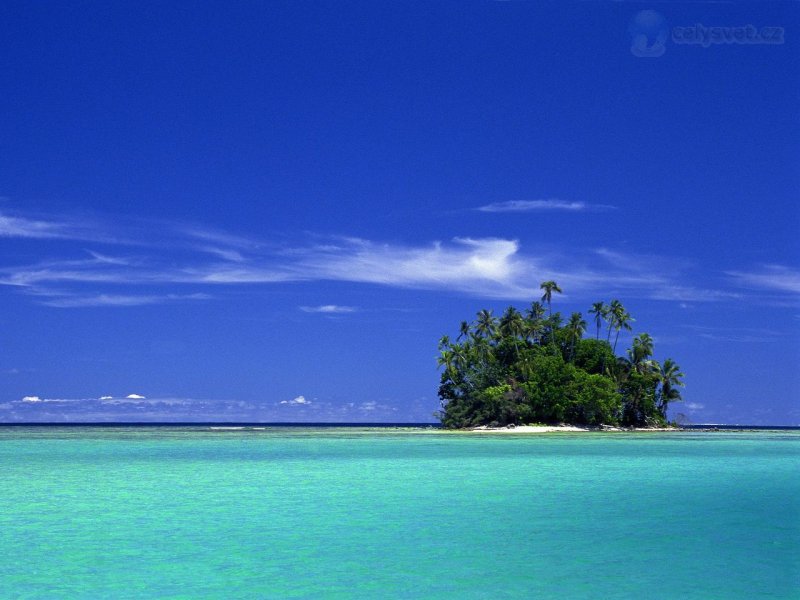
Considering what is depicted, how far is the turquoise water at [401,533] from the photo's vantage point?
1241cm

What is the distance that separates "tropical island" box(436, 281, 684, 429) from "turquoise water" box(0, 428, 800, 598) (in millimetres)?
48728

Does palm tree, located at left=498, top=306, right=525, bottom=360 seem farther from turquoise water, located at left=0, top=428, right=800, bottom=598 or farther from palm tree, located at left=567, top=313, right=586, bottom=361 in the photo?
turquoise water, located at left=0, top=428, right=800, bottom=598

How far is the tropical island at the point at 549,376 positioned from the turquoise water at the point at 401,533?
4873cm

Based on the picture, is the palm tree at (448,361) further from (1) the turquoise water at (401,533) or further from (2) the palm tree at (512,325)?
(1) the turquoise water at (401,533)

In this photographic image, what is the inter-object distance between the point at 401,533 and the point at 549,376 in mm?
64271

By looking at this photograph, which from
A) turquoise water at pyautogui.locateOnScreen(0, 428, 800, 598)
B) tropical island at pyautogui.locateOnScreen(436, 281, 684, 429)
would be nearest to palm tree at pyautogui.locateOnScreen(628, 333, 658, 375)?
tropical island at pyautogui.locateOnScreen(436, 281, 684, 429)

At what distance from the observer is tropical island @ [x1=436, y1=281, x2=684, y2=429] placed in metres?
79.9

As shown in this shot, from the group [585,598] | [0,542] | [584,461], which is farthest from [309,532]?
[584,461]

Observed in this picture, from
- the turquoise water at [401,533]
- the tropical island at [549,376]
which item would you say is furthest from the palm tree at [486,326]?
the turquoise water at [401,533]

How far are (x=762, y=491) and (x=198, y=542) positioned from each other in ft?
56.9

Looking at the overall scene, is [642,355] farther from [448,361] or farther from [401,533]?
[401,533]

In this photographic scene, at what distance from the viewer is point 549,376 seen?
79.2 meters

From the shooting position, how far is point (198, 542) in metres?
15.7

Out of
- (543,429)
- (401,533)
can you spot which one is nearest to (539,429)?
(543,429)
